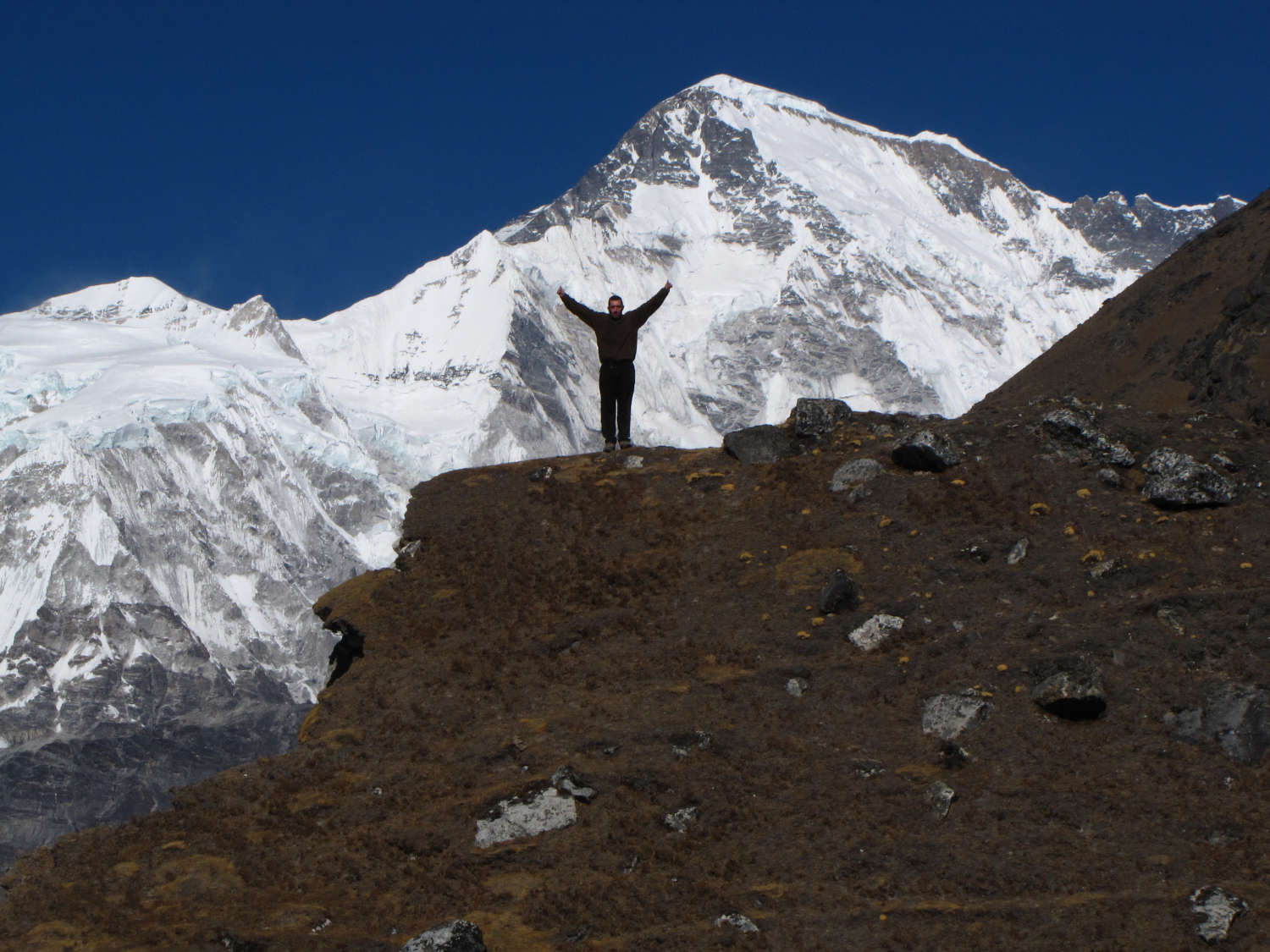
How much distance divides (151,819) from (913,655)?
427 inches

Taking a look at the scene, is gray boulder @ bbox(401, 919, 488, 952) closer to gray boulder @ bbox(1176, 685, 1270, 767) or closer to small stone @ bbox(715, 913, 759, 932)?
small stone @ bbox(715, 913, 759, 932)

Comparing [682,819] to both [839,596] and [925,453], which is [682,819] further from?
[925,453]

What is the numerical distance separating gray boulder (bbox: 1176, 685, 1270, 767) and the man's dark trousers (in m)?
12.8

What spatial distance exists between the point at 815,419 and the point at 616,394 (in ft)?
13.2

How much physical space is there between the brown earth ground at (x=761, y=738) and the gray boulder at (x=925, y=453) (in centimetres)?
24

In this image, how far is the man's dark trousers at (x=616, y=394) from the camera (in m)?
28.3

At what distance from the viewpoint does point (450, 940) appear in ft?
50.0

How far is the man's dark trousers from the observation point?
92.8ft

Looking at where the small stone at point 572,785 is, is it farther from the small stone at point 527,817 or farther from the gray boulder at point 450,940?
the gray boulder at point 450,940

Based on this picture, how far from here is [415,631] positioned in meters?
23.5

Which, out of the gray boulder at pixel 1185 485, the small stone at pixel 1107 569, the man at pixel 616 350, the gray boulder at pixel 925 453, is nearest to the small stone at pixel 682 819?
the small stone at pixel 1107 569

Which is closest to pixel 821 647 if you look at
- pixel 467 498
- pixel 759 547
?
pixel 759 547

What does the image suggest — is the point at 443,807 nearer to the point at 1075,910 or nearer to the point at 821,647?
the point at 821,647

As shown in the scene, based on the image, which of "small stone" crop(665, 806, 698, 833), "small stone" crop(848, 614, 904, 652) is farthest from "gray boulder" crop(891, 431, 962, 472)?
"small stone" crop(665, 806, 698, 833)
